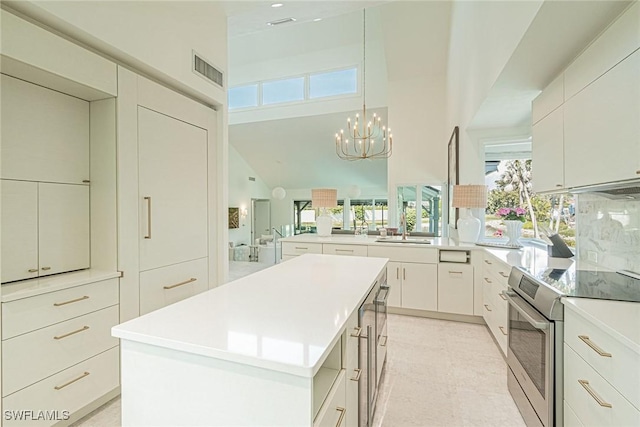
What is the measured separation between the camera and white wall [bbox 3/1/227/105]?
177 centimetres

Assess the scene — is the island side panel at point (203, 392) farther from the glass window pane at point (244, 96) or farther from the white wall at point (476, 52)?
the glass window pane at point (244, 96)

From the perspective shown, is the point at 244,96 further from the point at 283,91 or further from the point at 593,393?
the point at 593,393

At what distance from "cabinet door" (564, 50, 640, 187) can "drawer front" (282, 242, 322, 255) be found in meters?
2.71

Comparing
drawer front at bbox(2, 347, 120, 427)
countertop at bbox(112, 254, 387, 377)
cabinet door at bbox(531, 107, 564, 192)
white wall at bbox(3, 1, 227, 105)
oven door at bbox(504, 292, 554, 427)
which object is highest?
white wall at bbox(3, 1, 227, 105)

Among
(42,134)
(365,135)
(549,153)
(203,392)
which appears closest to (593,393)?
(203,392)

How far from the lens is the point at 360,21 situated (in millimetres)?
5664

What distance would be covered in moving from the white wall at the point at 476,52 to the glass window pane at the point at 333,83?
2.34 meters

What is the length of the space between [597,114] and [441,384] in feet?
6.47

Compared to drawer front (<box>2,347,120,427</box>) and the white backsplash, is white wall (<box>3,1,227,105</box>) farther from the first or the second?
the white backsplash

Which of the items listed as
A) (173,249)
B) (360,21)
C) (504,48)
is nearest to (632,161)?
(504,48)

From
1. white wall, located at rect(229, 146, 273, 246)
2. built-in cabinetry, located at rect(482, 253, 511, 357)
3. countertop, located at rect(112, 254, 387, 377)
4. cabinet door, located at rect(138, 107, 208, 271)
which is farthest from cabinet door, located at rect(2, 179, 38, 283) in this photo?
white wall, located at rect(229, 146, 273, 246)

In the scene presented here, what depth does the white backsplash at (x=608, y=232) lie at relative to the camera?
5.70 ft

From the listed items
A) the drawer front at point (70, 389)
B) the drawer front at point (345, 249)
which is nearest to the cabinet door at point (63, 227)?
the drawer front at point (70, 389)

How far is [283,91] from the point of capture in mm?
7297
